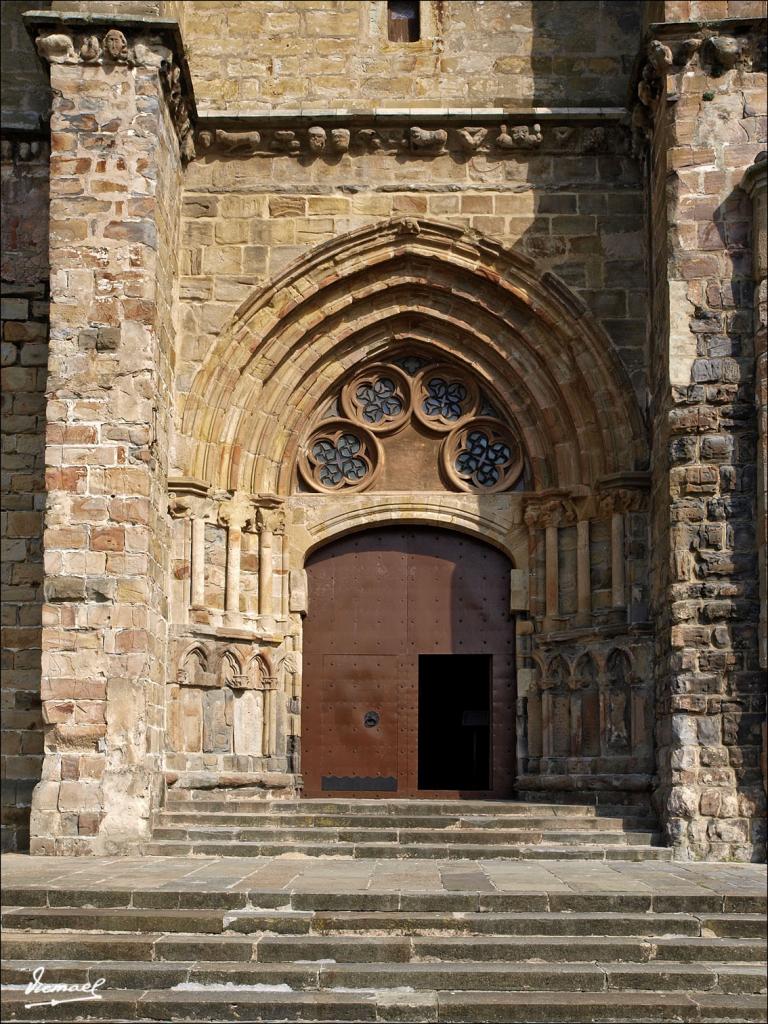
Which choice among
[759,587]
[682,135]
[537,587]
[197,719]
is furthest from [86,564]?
[682,135]

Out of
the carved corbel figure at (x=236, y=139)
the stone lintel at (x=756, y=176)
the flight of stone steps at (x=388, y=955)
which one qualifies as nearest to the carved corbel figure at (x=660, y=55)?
the stone lintel at (x=756, y=176)

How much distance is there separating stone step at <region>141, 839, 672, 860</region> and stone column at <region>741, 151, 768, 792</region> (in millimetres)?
1076

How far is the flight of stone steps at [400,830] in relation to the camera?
9266mm

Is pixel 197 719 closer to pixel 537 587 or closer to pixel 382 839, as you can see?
pixel 382 839

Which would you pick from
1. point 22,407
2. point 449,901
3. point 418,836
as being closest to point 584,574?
point 418,836

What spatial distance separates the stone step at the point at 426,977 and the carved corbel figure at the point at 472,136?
6.95 m

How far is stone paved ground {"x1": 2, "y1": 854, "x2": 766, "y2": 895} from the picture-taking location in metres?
7.64

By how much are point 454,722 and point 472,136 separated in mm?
4851

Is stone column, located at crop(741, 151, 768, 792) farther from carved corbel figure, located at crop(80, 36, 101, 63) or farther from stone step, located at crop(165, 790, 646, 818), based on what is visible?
carved corbel figure, located at crop(80, 36, 101, 63)

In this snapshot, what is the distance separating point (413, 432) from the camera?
1187 centimetres

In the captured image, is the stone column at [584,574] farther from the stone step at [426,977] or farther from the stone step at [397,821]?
the stone step at [426,977]

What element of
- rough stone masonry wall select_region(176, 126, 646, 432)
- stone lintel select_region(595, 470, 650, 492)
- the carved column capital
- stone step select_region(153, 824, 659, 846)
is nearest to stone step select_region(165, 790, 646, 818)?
stone step select_region(153, 824, 659, 846)

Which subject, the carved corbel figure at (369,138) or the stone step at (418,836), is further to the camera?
the carved corbel figure at (369,138)

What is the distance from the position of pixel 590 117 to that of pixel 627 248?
42.8 inches
